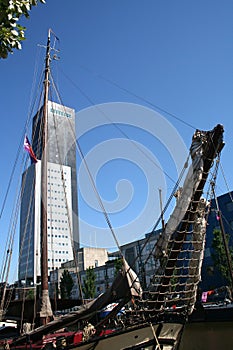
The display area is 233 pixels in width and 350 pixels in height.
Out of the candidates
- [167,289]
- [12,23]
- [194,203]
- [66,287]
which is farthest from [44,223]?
[66,287]

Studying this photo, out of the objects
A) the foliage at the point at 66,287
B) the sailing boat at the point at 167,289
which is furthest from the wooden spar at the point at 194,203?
the foliage at the point at 66,287

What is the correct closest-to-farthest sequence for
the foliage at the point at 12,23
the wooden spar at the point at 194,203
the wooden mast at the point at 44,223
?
the foliage at the point at 12,23 → the wooden spar at the point at 194,203 → the wooden mast at the point at 44,223

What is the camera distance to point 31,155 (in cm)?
1648

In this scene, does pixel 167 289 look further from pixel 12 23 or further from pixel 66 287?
pixel 66 287

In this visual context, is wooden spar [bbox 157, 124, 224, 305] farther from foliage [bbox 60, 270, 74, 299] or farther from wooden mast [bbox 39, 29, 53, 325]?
foliage [bbox 60, 270, 74, 299]

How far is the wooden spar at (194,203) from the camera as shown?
766 cm

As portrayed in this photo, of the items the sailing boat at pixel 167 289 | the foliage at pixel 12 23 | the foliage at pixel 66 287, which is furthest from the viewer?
the foliage at pixel 66 287

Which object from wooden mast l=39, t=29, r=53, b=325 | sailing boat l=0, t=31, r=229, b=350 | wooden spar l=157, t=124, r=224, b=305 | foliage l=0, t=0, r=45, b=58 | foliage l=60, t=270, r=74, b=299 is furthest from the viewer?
foliage l=60, t=270, r=74, b=299

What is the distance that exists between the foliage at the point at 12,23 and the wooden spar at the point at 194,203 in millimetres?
4843

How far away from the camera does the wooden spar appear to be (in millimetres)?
7660

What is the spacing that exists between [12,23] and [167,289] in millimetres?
6410

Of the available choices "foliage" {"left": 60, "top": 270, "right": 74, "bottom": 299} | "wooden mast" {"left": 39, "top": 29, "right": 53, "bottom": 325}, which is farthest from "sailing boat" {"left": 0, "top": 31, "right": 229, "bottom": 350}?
"foliage" {"left": 60, "top": 270, "right": 74, "bottom": 299}

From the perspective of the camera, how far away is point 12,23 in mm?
5406

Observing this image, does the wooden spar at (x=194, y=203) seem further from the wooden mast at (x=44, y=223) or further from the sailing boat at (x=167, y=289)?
the wooden mast at (x=44, y=223)
